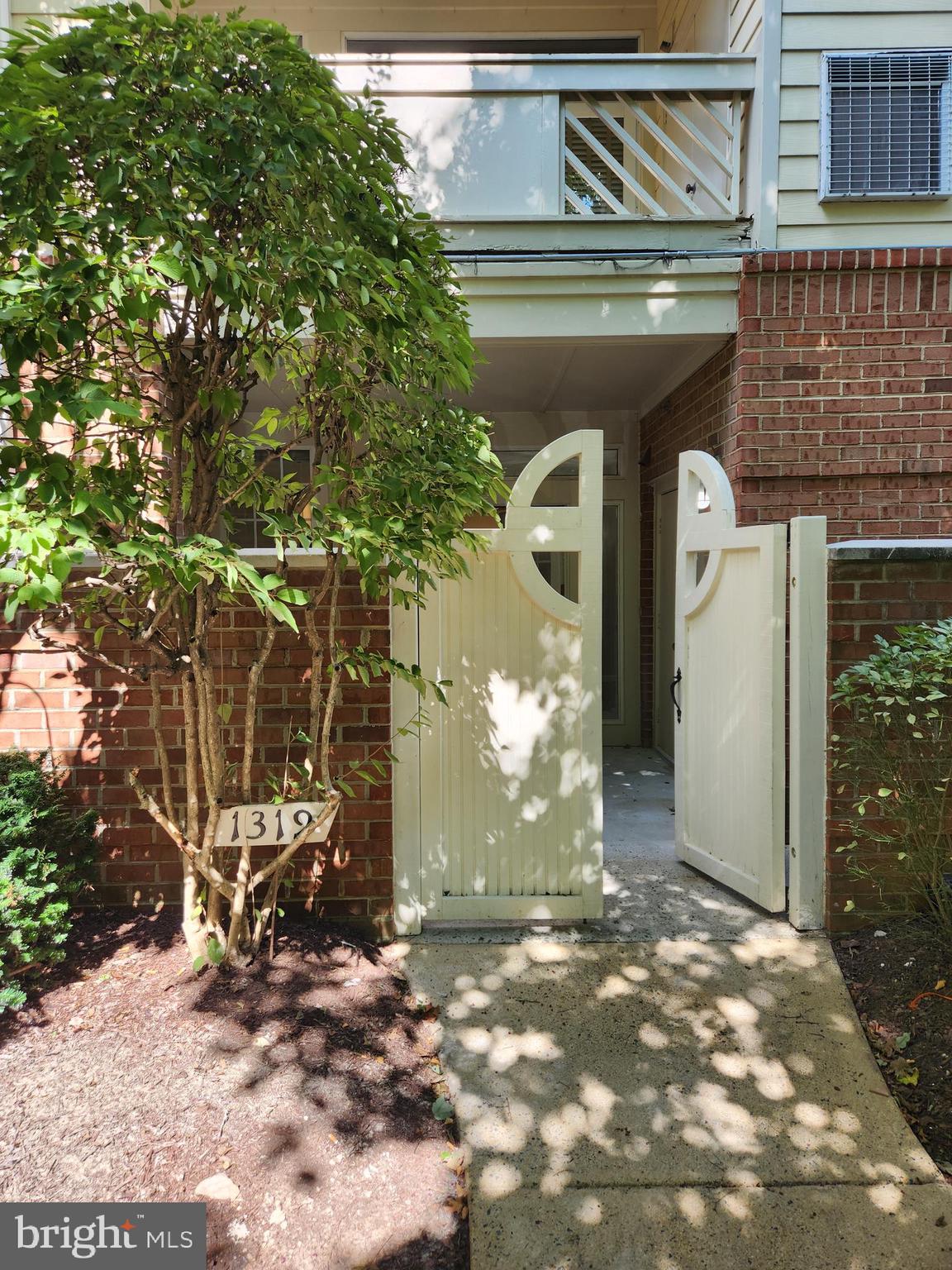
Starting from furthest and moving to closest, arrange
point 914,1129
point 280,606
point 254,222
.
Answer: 1. point 914,1129
2. point 254,222
3. point 280,606

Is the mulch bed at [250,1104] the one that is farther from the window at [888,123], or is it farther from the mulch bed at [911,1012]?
the window at [888,123]

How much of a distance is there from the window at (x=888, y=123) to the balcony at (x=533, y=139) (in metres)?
0.55

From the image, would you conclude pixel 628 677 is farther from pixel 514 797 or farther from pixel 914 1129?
pixel 914 1129

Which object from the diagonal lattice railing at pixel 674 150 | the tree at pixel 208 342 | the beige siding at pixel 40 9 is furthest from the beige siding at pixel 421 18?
the tree at pixel 208 342

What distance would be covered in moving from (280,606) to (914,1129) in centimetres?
258

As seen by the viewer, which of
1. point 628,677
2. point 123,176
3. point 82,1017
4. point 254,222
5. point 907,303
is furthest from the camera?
point 628,677

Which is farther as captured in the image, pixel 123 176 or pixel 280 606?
pixel 280 606

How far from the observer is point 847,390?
5.23m

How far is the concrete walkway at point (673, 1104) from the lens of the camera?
2.19 m

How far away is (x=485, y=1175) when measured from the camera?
2379 mm

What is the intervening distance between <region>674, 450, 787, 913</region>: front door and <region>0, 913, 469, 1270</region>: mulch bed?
1.78 m

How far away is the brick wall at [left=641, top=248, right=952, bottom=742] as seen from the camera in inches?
203

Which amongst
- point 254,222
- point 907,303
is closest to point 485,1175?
point 254,222

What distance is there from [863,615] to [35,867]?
139 inches
